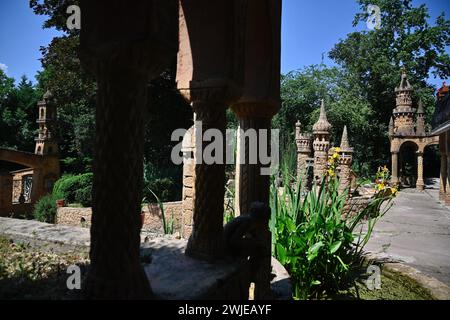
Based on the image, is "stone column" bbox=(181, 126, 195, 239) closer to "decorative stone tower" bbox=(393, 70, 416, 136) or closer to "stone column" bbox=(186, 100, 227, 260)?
"stone column" bbox=(186, 100, 227, 260)

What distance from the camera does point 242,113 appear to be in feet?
11.4

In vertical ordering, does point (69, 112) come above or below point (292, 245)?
above

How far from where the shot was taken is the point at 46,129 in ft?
56.8

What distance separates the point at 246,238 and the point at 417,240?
21.4 ft

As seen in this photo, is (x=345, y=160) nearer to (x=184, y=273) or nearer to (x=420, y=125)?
(x=420, y=125)

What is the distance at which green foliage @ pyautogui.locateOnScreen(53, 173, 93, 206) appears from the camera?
47.2ft

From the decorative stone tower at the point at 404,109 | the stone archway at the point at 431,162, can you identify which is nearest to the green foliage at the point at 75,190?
the decorative stone tower at the point at 404,109

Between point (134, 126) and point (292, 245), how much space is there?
3198 millimetres

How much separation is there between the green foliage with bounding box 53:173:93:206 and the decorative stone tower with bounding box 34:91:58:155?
9.22ft

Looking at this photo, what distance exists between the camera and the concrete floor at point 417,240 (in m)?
5.78

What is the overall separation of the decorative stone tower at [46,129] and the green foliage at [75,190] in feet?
9.22

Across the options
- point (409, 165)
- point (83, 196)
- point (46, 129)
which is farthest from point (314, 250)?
point (409, 165)
